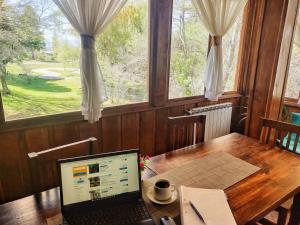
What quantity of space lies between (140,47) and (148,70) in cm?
23

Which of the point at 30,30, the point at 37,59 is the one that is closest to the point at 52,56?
the point at 37,59

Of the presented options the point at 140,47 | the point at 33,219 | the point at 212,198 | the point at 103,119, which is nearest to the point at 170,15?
the point at 140,47

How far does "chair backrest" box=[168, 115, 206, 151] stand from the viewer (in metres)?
1.72

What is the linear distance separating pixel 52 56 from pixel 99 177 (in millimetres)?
1137

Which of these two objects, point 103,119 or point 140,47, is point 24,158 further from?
point 140,47

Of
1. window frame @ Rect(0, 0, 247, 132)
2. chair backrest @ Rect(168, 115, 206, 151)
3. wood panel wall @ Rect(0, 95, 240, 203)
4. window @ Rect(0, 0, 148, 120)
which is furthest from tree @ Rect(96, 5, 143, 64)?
chair backrest @ Rect(168, 115, 206, 151)

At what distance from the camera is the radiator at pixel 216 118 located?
8.61 ft

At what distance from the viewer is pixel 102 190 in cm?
95

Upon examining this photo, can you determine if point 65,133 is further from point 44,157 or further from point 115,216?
point 115,216

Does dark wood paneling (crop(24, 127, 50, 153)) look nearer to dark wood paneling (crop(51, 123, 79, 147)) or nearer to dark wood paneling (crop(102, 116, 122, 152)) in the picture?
dark wood paneling (crop(51, 123, 79, 147))

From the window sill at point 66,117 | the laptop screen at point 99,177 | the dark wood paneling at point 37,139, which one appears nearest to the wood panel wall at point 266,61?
the window sill at point 66,117

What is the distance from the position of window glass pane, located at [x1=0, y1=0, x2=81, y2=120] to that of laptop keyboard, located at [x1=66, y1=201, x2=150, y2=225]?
1.06m

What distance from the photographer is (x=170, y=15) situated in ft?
7.01

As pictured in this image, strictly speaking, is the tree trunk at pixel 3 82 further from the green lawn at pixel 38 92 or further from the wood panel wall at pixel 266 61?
the wood panel wall at pixel 266 61
